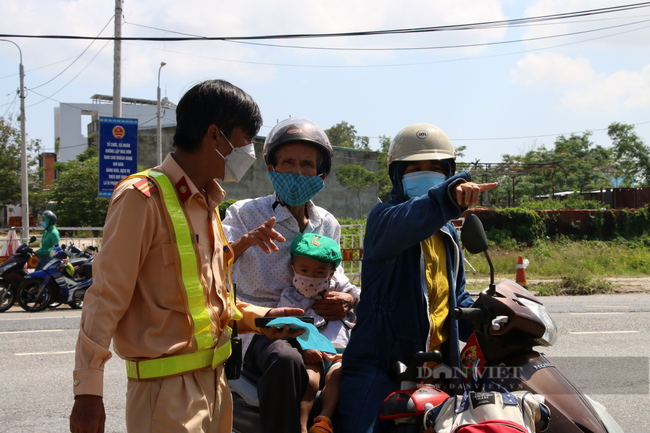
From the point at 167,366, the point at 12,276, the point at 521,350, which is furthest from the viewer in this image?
the point at 12,276

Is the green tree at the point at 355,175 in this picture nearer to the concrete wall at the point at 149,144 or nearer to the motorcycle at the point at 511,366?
the concrete wall at the point at 149,144

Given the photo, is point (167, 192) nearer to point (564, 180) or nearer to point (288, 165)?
point (288, 165)

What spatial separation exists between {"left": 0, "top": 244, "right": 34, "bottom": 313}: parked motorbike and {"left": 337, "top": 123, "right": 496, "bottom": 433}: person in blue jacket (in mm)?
9689

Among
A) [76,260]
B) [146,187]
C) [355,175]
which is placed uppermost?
[355,175]

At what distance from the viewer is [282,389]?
7.00 ft

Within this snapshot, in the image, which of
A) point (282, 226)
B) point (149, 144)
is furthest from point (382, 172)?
point (282, 226)

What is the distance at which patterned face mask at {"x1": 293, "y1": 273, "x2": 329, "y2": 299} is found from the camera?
102 inches

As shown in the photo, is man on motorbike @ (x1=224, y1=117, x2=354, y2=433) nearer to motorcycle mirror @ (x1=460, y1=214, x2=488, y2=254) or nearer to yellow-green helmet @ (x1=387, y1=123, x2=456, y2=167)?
yellow-green helmet @ (x1=387, y1=123, x2=456, y2=167)

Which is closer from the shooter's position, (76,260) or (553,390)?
(553,390)

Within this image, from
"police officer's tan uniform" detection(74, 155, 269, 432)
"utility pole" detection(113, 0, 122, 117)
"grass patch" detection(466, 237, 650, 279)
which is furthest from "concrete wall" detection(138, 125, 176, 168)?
"police officer's tan uniform" detection(74, 155, 269, 432)

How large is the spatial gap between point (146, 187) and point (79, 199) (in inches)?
1291

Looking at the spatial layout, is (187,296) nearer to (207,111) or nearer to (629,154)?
(207,111)

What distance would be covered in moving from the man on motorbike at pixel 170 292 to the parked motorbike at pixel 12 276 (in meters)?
9.61

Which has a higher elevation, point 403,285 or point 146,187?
point 146,187
